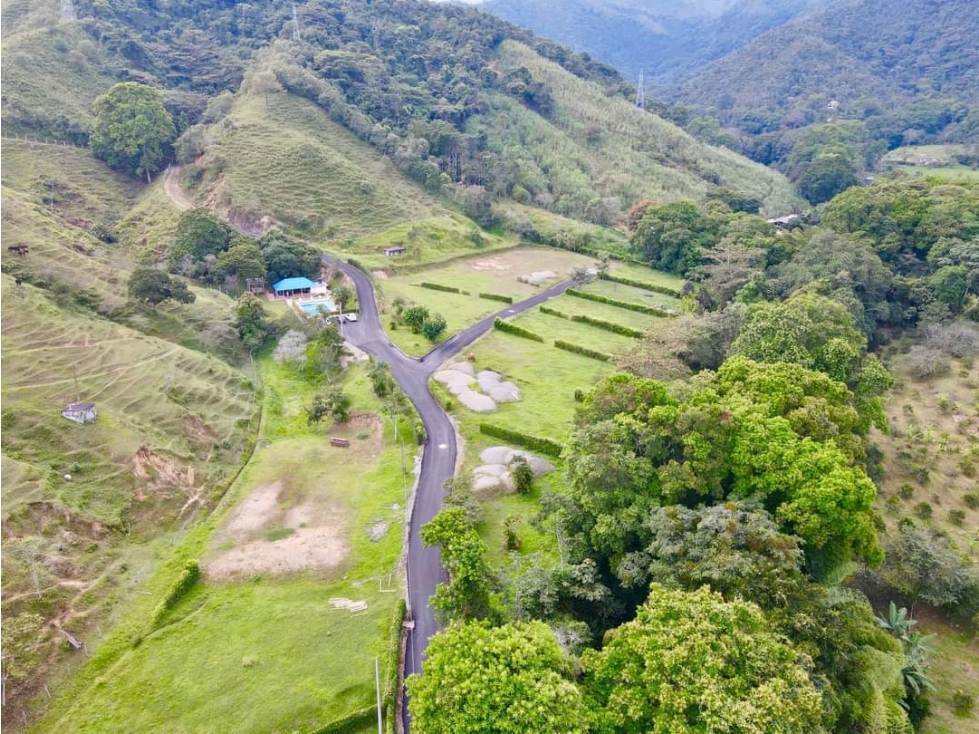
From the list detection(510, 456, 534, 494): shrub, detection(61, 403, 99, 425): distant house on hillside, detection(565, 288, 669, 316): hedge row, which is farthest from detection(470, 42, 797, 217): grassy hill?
detection(61, 403, 99, 425): distant house on hillside

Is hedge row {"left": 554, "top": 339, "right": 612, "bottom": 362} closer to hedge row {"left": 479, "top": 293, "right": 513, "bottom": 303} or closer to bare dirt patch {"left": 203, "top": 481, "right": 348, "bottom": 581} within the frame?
hedge row {"left": 479, "top": 293, "right": 513, "bottom": 303}

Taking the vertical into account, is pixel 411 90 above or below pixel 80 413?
above

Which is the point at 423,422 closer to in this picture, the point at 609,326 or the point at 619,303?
the point at 609,326

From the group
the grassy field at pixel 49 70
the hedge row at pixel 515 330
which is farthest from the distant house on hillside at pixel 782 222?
the grassy field at pixel 49 70

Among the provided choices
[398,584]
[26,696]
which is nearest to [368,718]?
[398,584]

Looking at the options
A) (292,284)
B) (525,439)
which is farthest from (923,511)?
(292,284)

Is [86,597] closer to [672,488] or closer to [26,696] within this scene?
[26,696]

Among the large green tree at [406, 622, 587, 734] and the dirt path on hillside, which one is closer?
the large green tree at [406, 622, 587, 734]
